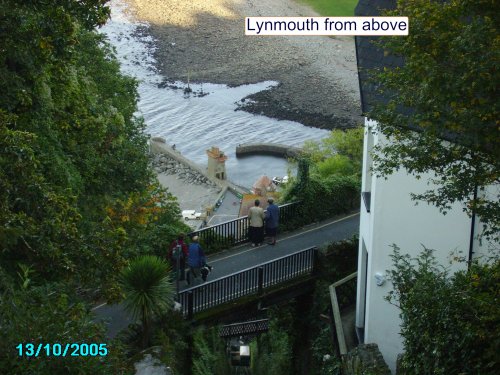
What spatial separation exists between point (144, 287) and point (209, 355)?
1839mm

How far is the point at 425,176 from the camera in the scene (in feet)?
52.0

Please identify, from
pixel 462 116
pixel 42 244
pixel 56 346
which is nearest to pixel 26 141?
pixel 42 244

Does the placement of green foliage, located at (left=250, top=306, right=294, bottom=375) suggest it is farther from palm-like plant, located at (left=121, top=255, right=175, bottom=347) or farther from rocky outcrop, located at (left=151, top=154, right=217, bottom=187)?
rocky outcrop, located at (left=151, top=154, right=217, bottom=187)

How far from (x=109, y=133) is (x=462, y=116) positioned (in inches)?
385

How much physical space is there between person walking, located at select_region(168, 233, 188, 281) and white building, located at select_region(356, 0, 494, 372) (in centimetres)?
420

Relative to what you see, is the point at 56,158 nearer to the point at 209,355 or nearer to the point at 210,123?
the point at 209,355

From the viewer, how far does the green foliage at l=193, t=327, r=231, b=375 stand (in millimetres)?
16250

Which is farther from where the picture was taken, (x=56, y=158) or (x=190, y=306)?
(x=190, y=306)

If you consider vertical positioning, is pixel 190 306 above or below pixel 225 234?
below

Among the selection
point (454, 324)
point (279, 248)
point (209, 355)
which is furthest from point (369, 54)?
point (454, 324)

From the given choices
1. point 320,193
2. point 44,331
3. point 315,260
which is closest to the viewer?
point 44,331

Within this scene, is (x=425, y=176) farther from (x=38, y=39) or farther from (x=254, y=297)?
(x=38, y=39)

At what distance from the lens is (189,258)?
19.4 m
